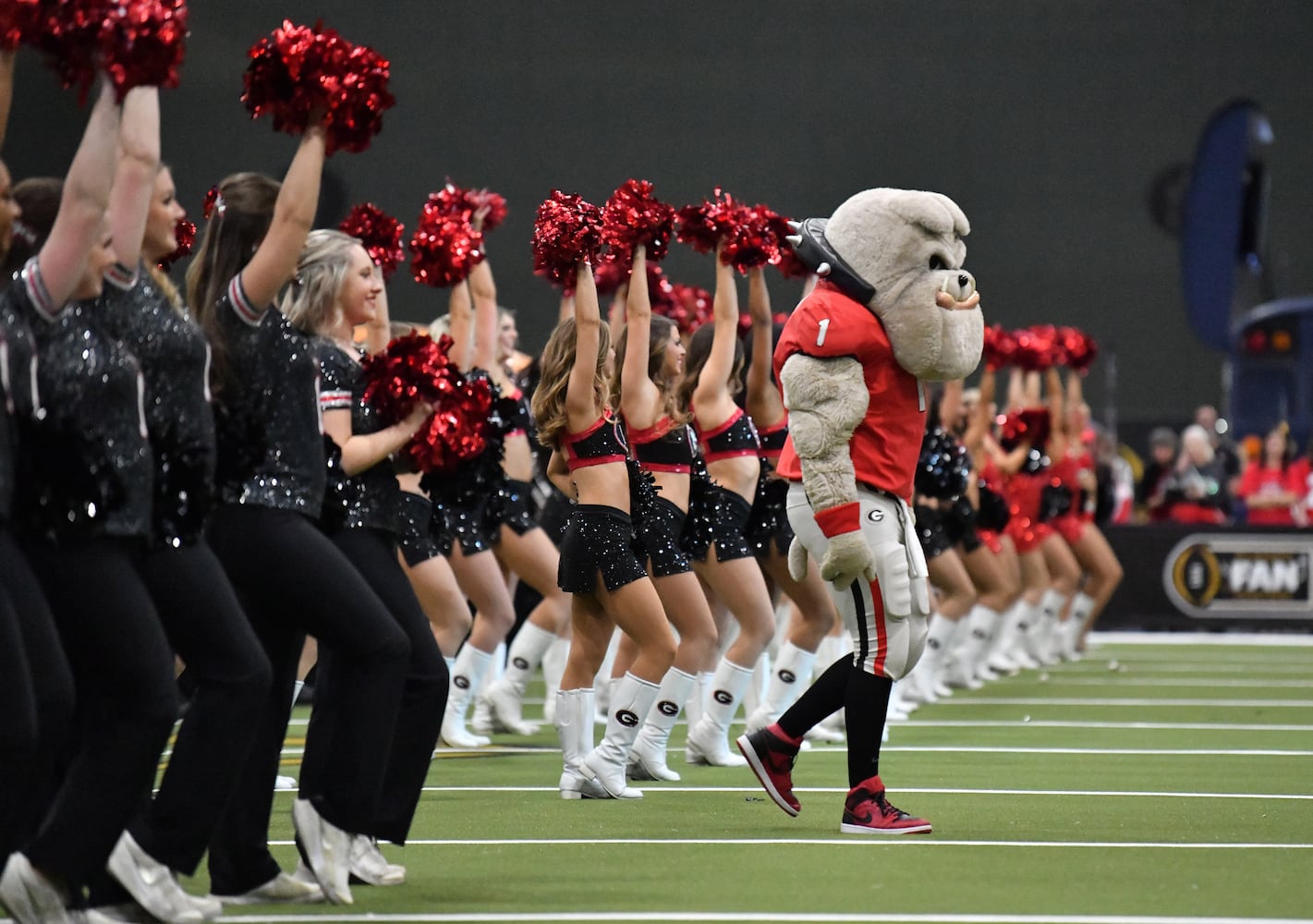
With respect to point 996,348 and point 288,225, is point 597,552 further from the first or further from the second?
point 996,348

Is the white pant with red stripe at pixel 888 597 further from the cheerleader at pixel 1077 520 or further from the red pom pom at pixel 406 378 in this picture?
the cheerleader at pixel 1077 520

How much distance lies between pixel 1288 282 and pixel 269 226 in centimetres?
1719

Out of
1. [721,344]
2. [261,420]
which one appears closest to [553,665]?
[721,344]

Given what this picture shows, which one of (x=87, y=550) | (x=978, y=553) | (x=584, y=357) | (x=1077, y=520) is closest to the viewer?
(x=87, y=550)

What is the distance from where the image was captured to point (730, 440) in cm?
759

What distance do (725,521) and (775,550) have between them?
2.18 feet

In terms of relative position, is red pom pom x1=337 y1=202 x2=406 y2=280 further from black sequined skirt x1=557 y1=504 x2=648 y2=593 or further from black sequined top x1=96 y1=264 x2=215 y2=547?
black sequined top x1=96 y1=264 x2=215 y2=547

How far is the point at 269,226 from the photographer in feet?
13.0

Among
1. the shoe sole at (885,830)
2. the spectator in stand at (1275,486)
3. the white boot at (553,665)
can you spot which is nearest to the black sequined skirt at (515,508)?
the white boot at (553,665)

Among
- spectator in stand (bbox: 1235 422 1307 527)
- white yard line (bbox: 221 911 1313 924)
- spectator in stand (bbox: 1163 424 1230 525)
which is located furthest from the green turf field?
spectator in stand (bbox: 1235 422 1307 527)

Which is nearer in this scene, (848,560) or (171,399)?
(171,399)

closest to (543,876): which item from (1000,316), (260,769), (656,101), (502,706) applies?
(260,769)

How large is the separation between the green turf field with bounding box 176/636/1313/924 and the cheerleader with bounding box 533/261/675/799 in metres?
0.21

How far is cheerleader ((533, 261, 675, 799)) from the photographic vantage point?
20.5 ft
